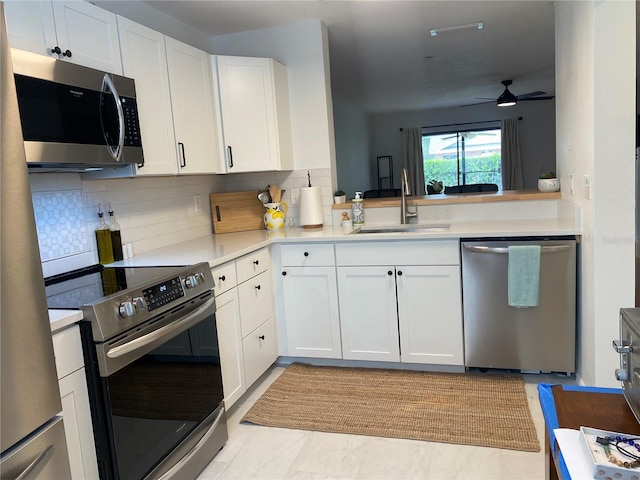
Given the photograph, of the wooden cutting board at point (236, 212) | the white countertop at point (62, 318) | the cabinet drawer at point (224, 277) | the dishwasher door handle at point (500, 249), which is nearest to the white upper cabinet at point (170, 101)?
the wooden cutting board at point (236, 212)

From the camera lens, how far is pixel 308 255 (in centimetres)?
302

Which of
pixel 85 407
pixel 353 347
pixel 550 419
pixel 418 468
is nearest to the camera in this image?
pixel 550 419

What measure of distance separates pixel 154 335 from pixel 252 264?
41.1 inches

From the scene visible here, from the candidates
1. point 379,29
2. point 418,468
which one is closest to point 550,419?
point 418,468

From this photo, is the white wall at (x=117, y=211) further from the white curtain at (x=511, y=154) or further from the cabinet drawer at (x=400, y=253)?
the white curtain at (x=511, y=154)

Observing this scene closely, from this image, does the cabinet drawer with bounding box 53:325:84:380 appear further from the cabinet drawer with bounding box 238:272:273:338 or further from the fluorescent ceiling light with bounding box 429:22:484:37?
the fluorescent ceiling light with bounding box 429:22:484:37

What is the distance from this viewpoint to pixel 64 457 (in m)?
1.34

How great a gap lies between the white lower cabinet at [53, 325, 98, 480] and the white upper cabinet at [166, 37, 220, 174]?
1393 millimetres

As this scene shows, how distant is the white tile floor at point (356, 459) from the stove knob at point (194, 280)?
32.4 inches

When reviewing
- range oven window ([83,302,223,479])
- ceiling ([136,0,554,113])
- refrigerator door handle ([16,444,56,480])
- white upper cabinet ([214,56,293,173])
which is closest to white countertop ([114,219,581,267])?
range oven window ([83,302,223,479])

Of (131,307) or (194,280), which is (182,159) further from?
(131,307)

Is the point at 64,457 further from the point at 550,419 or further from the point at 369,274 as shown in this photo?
the point at 369,274

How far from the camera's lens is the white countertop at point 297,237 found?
2.48 m

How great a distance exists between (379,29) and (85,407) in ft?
10.9
